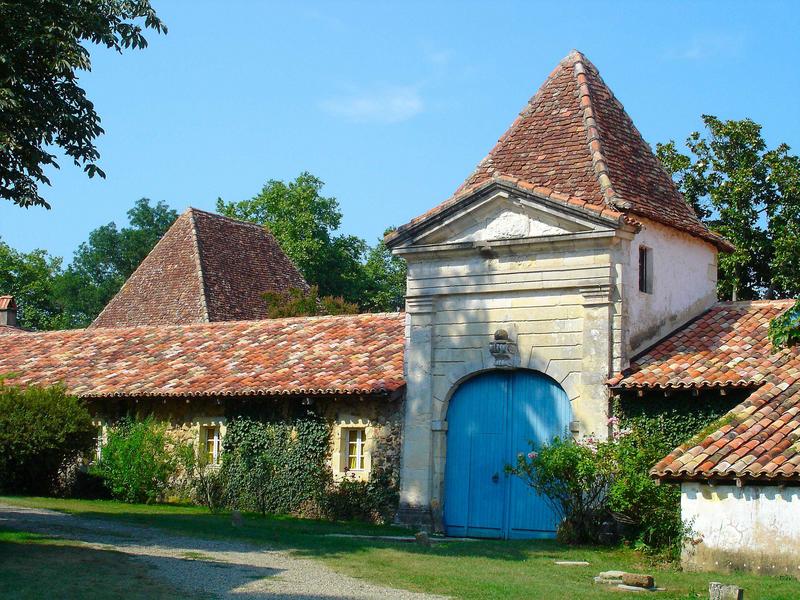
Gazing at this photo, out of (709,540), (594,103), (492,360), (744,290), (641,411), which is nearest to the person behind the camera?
(709,540)

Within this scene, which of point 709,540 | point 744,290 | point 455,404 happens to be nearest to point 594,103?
point 455,404

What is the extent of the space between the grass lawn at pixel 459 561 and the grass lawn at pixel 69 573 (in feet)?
1.97

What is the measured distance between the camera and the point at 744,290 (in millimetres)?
32250

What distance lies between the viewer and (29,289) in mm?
64688

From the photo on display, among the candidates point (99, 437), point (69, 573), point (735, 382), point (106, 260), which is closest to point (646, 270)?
point (735, 382)

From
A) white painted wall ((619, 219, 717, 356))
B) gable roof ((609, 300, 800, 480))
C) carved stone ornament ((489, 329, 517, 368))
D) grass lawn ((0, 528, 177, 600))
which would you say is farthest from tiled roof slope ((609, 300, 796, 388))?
grass lawn ((0, 528, 177, 600))

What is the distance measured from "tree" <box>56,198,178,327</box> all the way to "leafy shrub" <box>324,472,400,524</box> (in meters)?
41.9

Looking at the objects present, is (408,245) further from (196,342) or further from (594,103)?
(196,342)

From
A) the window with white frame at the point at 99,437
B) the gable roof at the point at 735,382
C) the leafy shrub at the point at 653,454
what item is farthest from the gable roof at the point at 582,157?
the window with white frame at the point at 99,437

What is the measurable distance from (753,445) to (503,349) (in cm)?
549

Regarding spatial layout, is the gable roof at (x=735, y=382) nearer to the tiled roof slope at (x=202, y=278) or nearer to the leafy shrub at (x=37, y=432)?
the leafy shrub at (x=37, y=432)

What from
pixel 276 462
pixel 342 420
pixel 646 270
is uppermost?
pixel 646 270

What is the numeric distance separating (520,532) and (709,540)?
5006 millimetres

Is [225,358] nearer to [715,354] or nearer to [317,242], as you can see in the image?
[715,354]
